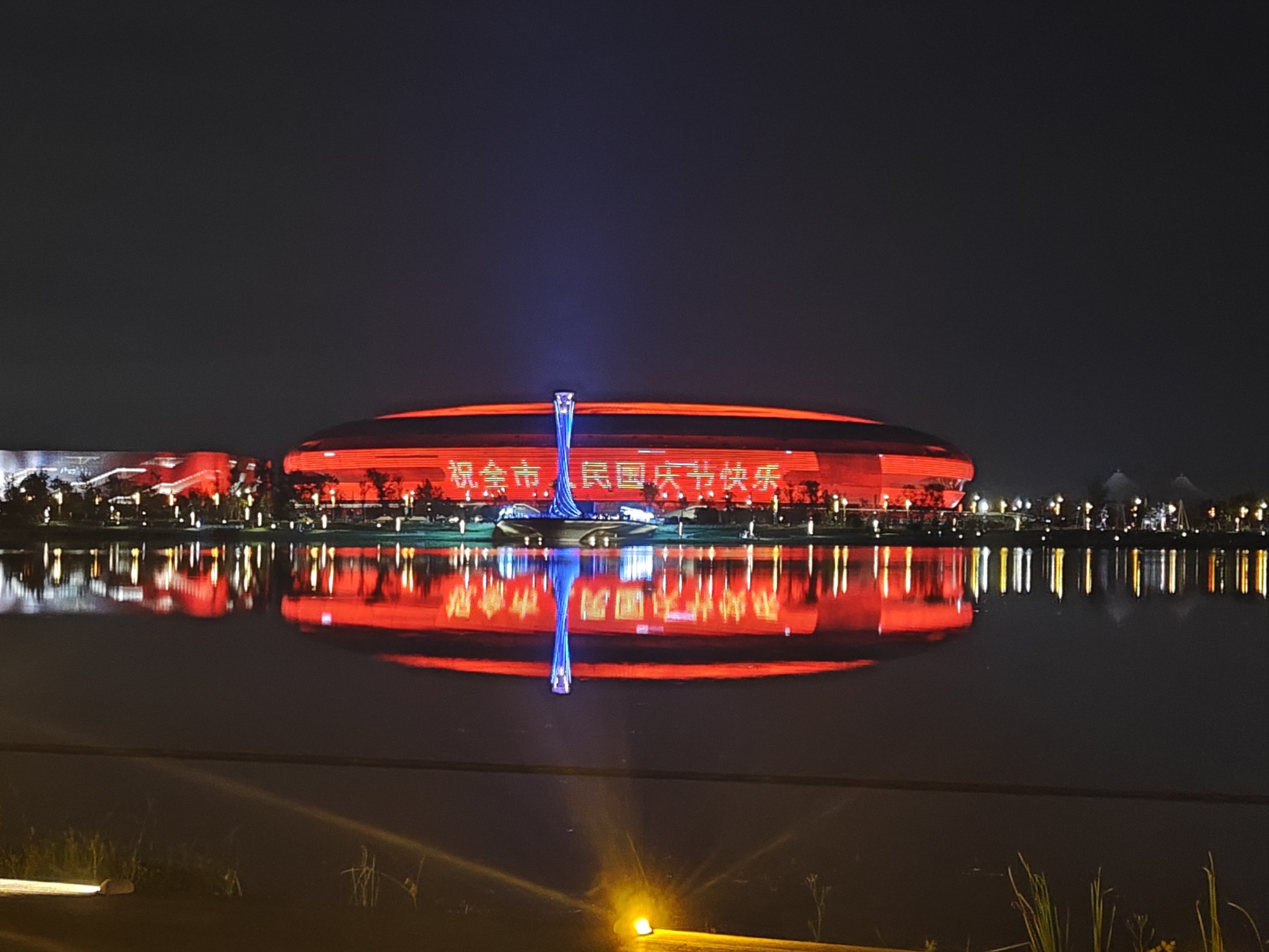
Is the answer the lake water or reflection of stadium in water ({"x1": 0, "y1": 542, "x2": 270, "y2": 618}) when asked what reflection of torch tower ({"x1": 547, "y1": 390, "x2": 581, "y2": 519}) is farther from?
the lake water

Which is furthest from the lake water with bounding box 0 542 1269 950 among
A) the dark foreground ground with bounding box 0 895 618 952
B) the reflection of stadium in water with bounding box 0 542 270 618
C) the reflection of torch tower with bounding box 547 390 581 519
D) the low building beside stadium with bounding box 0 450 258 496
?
the low building beside stadium with bounding box 0 450 258 496

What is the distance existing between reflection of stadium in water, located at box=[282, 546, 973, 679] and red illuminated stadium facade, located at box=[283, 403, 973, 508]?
6383cm

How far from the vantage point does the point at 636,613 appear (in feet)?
67.3

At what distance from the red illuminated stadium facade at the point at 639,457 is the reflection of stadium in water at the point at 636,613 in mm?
63827

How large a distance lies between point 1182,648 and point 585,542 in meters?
41.4

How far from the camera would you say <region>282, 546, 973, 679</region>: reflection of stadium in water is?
1488cm

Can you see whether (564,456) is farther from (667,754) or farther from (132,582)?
(667,754)

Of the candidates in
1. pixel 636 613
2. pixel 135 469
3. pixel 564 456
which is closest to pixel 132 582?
pixel 636 613

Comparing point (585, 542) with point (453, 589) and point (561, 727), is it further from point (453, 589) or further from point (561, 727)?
point (561, 727)

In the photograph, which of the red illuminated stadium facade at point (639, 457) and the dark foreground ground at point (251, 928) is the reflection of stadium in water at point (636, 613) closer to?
the dark foreground ground at point (251, 928)

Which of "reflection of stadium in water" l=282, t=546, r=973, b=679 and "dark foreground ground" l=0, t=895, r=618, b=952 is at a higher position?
"dark foreground ground" l=0, t=895, r=618, b=952

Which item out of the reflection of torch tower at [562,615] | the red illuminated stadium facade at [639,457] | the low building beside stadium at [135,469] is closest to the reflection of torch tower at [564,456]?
the reflection of torch tower at [562,615]

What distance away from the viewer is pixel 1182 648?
1739 centimetres

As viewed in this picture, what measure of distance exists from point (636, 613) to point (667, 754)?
10.8 metres
